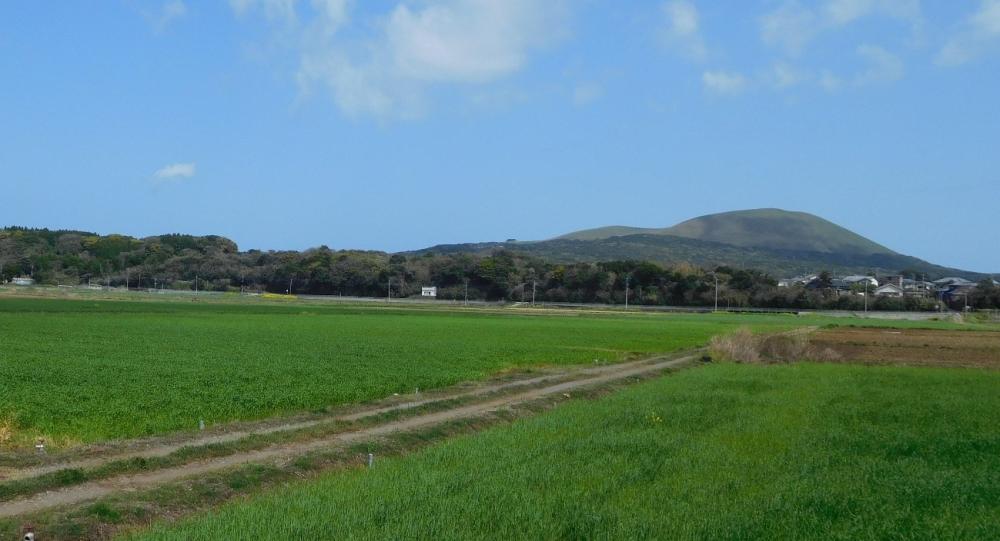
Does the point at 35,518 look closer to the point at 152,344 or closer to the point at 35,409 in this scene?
the point at 35,409

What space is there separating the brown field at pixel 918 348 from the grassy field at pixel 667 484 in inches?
1132

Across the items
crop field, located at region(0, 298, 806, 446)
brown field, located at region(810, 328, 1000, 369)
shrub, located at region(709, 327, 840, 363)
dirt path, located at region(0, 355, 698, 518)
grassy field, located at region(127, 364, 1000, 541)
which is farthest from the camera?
brown field, located at region(810, 328, 1000, 369)

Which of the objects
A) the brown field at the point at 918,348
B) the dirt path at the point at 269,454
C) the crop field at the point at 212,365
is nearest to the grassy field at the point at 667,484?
the dirt path at the point at 269,454

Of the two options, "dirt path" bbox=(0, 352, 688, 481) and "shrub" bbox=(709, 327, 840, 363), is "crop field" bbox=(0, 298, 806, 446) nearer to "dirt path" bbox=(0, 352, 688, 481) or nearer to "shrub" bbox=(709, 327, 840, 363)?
"dirt path" bbox=(0, 352, 688, 481)

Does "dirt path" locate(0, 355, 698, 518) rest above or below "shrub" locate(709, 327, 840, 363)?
below

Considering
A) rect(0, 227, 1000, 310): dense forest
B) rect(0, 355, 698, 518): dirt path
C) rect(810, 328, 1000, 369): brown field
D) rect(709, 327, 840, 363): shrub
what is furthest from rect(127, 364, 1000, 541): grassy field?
rect(0, 227, 1000, 310): dense forest

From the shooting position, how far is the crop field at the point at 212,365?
18422 millimetres

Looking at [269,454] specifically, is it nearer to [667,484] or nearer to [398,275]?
[667,484]

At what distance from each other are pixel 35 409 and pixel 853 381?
87.6ft

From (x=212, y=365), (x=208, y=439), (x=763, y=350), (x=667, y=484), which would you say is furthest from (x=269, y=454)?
(x=763, y=350)

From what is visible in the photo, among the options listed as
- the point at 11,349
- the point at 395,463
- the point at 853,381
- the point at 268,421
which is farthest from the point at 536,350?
the point at 395,463

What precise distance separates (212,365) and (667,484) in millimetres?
21752

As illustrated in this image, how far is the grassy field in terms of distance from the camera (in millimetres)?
9578

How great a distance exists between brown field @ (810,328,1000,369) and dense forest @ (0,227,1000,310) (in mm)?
76026
